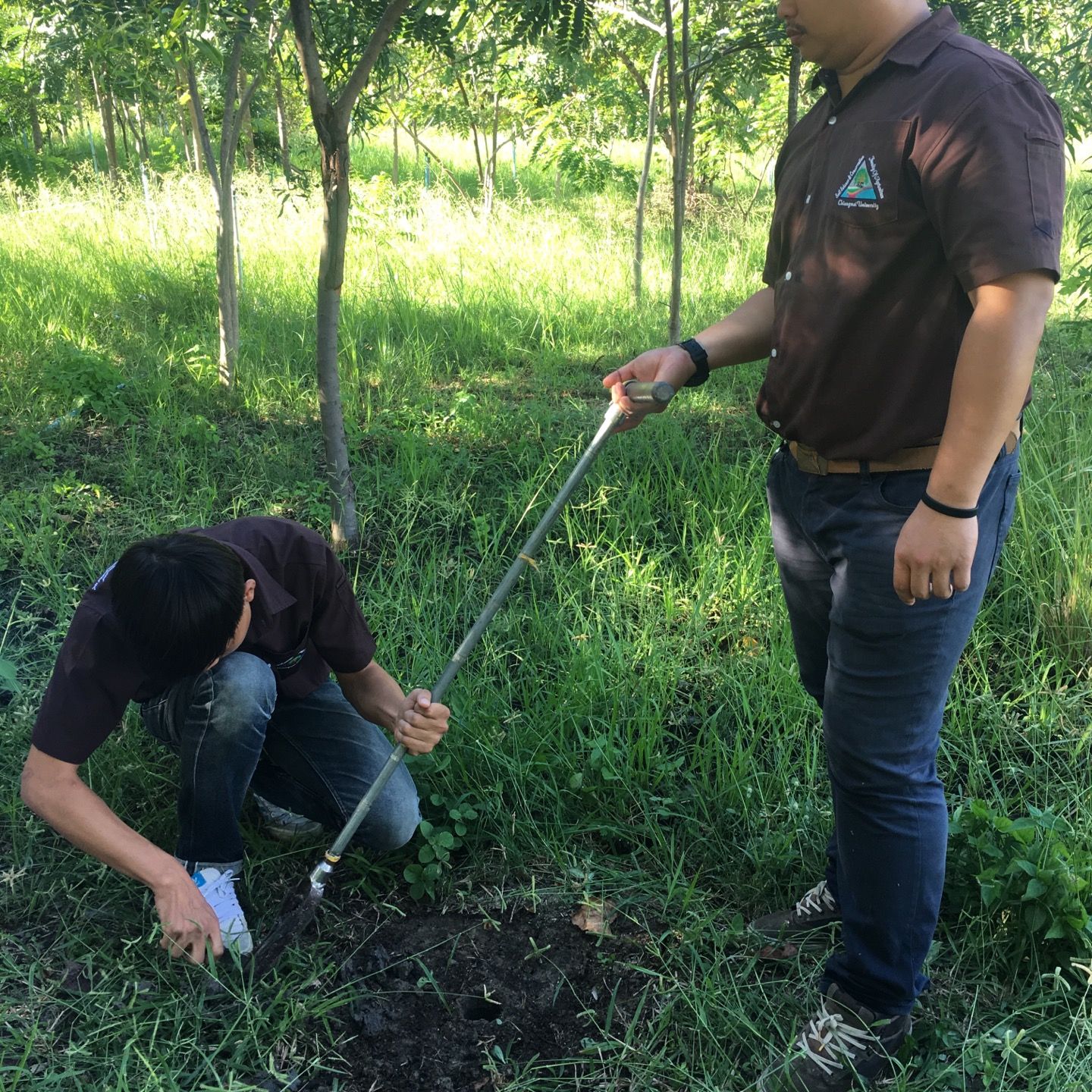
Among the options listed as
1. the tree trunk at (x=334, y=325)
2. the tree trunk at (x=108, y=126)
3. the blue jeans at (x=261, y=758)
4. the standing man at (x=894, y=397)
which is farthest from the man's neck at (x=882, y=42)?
the tree trunk at (x=108, y=126)

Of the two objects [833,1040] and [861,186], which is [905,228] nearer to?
[861,186]

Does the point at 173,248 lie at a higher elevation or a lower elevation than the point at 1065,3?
lower

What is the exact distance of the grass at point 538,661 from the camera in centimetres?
178

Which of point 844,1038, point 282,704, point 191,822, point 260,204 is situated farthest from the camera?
point 260,204

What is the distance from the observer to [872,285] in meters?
1.42

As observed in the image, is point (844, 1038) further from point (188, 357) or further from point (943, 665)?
point (188, 357)

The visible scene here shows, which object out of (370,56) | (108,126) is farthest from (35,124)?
(370,56)

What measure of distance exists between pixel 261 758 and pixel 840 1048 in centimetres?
143

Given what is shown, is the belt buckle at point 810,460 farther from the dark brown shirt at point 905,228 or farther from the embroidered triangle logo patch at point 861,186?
the embroidered triangle logo patch at point 861,186

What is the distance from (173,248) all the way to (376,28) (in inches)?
173

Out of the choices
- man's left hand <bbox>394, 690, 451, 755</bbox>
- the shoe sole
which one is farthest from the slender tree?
man's left hand <bbox>394, 690, 451, 755</bbox>

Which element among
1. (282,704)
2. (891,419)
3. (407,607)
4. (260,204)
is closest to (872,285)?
(891,419)

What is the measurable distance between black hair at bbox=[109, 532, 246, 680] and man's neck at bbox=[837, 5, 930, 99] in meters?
1.37

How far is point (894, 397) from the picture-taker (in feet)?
4.70
